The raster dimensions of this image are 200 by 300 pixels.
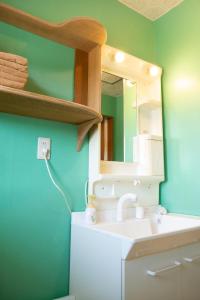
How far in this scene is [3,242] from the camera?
1167mm

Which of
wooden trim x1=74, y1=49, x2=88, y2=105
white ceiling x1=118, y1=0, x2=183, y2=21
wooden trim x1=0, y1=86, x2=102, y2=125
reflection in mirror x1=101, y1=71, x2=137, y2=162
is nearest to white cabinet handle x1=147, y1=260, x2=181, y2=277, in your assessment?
reflection in mirror x1=101, y1=71, x2=137, y2=162

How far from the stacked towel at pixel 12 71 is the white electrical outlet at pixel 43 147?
35 cm

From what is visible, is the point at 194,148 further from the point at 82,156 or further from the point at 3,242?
the point at 3,242

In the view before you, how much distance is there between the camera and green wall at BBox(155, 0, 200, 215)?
1.66 meters

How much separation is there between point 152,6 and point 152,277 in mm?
1938

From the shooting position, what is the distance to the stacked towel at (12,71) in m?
1.04

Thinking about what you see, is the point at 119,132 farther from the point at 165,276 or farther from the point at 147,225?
the point at 165,276

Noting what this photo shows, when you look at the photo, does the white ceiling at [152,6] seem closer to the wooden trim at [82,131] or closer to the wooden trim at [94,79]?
the wooden trim at [94,79]

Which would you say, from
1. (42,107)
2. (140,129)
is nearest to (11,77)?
(42,107)

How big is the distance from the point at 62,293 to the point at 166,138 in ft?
4.20

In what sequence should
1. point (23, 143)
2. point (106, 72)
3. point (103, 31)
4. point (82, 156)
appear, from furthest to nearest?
1. point (106, 72)
2. point (82, 156)
3. point (103, 31)
4. point (23, 143)

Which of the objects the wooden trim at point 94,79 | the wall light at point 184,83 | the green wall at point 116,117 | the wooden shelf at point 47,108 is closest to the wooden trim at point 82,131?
the wooden shelf at point 47,108

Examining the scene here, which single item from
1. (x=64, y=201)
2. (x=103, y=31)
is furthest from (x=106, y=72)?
(x=64, y=201)

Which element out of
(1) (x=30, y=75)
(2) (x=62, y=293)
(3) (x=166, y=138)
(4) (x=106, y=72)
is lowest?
(2) (x=62, y=293)
